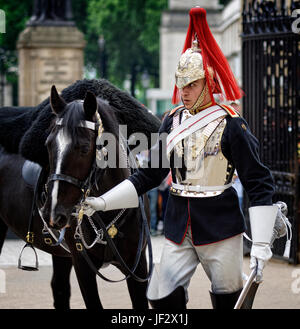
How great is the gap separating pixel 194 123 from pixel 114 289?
4.27 meters

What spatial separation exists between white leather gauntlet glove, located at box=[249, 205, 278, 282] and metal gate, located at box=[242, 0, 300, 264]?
557 centimetres

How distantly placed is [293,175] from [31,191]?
4.58 m

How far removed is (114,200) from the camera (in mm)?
4438

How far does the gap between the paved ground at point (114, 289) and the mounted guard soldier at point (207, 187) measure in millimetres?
3154

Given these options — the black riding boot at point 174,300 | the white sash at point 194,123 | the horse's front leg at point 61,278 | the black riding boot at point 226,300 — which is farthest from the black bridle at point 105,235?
the horse's front leg at point 61,278

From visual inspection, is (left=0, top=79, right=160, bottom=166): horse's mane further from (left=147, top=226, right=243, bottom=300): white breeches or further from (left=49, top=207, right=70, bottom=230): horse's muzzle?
(left=147, top=226, right=243, bottom=300): white breeches

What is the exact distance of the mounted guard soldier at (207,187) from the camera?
4.11 m

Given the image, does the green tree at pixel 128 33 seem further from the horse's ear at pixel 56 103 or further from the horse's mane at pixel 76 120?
the horse's ear at pixel 56 103

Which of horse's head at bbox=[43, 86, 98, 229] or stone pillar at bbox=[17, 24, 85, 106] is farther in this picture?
stone pillar at bbox=[17, 24, 85, 106]

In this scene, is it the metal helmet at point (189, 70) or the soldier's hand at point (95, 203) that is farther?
the soldier's hand at point (95, 203)

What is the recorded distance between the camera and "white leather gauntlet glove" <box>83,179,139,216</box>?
4.41 m

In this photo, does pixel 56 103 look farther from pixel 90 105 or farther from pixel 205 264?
pixel 205 264

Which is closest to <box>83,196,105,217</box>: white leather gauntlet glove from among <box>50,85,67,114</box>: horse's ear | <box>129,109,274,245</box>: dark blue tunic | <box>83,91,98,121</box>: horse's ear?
<box>129,109,274,245</box>: dark blue tunic
